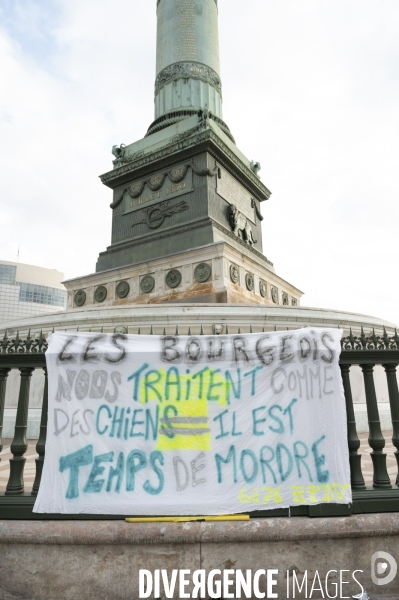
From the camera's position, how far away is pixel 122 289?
67.5 feet

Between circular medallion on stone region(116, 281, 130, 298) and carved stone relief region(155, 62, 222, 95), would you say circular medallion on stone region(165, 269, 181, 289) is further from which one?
carved stone relief region(155, 62, 222, 95)

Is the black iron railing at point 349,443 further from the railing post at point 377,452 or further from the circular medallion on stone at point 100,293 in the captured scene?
the circular medallion on stone at point 100,293

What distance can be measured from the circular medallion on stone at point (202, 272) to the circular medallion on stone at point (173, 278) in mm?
964

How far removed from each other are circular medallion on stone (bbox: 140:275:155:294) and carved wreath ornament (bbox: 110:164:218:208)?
559 centimetres

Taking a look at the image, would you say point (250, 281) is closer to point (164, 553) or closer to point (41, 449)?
point (41, 449)

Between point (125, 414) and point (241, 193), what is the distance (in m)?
21.5

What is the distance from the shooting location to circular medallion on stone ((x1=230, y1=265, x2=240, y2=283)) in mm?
18422

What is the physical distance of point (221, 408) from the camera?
3.41m

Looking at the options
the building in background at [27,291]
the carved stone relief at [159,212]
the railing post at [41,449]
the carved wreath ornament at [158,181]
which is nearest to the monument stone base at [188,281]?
the carved stone relief at [159,212]

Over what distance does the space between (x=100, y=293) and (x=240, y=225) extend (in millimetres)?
8402

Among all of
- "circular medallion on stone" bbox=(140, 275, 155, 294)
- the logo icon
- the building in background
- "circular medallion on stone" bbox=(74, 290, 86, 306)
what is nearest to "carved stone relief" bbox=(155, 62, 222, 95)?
"circular medallion on stone" bbox=(140, 275, 155, 294)

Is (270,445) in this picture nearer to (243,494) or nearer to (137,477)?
(243,494)

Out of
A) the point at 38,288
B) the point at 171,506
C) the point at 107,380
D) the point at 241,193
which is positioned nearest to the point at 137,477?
the point at 171,506

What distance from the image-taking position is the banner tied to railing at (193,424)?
3254 millimetres
